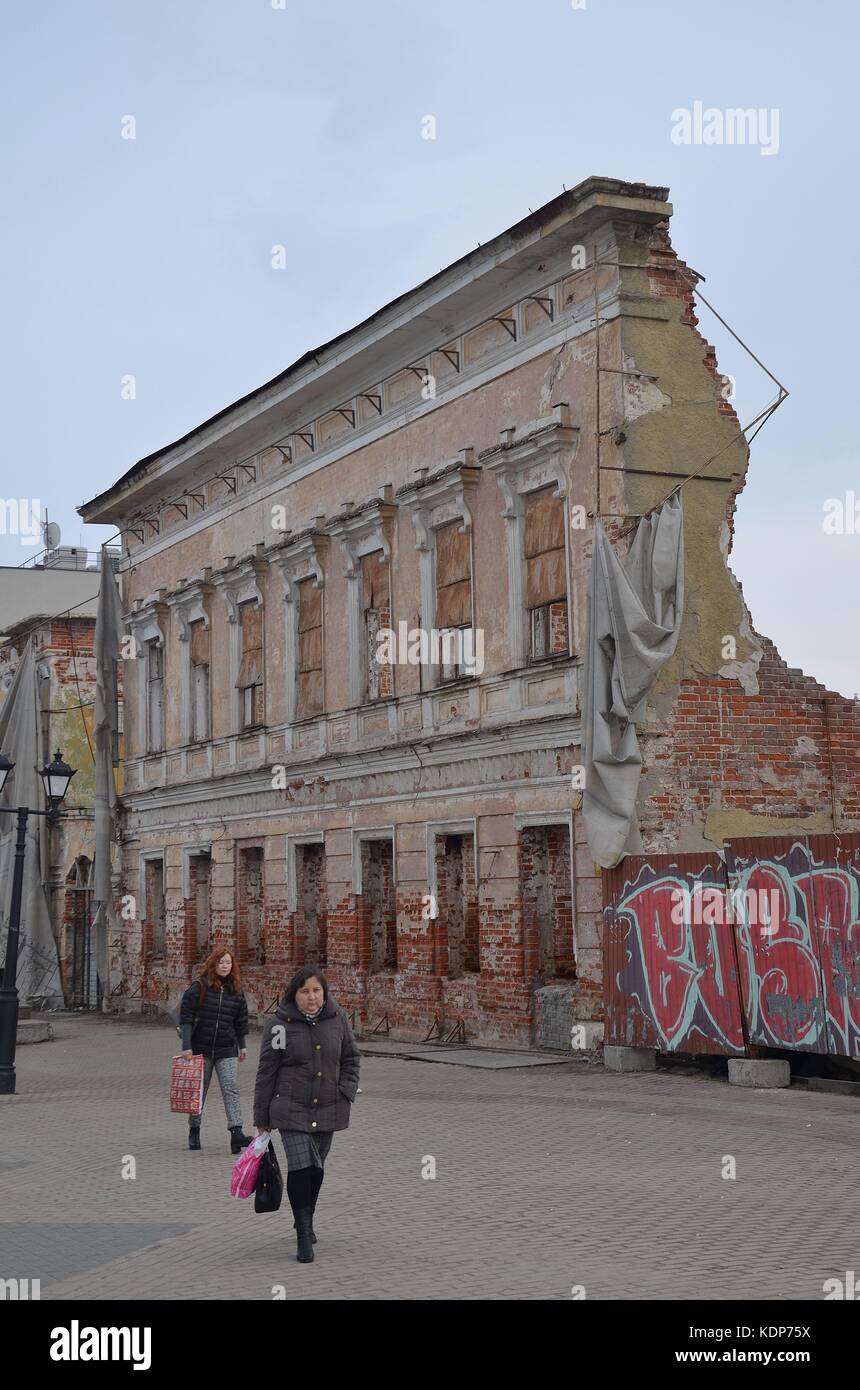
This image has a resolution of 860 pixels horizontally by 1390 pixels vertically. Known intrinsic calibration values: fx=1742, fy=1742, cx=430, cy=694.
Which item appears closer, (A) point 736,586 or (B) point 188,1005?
(B) point 188,1005

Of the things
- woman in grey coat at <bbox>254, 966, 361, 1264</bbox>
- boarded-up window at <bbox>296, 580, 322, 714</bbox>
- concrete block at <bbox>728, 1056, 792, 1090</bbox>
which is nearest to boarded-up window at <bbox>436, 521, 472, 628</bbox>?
boarded-up window at <bbox>296, 580, 322, 714</bbox>

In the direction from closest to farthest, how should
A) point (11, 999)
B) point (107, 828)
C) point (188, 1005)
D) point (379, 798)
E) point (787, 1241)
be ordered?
point (787, 1241) → point (188, 1005) → point (11, 999) → point (379, 798) → point (107, 828)

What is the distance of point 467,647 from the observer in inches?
899

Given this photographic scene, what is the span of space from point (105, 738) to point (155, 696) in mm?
1342

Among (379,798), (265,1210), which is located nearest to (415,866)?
(379,798)

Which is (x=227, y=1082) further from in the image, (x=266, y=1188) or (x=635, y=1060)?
(x=635, y=1060)

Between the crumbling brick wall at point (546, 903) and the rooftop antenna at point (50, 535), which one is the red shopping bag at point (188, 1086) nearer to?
the crumbling brick wall at point (546, 903)

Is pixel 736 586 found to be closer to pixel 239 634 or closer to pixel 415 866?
pixel 415 866

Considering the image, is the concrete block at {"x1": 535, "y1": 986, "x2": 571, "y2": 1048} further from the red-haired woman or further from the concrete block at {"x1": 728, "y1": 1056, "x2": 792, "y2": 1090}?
the red-haired woman

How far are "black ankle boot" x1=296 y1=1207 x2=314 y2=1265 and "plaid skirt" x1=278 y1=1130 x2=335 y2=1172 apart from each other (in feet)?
0.82

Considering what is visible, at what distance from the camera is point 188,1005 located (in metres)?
13.7

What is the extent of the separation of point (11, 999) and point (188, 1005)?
572 cm

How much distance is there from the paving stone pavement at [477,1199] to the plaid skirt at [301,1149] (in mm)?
462

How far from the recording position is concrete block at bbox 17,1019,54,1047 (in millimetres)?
27984
